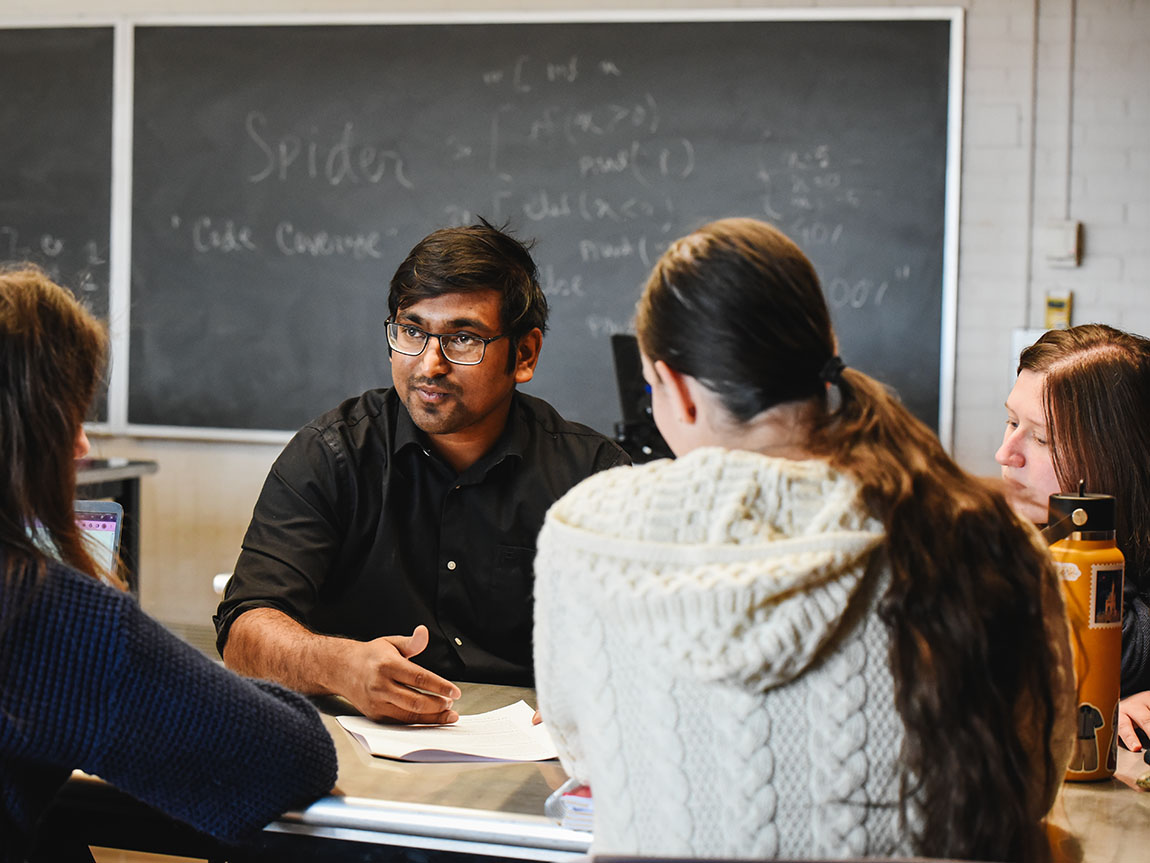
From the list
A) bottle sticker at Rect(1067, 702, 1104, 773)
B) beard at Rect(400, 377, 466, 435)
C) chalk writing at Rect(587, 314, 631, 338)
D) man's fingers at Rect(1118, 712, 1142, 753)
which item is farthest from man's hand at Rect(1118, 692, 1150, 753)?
chalk writing at Rect(587, 314, 631, 338)

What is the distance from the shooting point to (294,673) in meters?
1.48

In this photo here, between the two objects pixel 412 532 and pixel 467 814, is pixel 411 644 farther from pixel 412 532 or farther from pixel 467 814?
pixel 412 532

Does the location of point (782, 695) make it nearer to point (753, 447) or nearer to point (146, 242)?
point (753, 447)

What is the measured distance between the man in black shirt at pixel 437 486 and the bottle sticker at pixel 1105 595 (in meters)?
0.87

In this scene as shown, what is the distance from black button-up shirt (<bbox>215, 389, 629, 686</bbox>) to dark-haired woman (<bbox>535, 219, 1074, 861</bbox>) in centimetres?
86

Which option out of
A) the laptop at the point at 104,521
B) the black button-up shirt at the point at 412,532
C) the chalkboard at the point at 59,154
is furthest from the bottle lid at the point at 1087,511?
the chalkboard at the point at 59,154

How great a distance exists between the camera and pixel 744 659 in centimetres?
85

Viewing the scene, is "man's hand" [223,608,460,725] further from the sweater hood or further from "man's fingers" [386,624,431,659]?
the sweater hood

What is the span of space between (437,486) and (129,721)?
3.04 feet

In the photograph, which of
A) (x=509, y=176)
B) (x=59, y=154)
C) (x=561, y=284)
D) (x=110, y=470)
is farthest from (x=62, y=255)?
(x=561, y=284)

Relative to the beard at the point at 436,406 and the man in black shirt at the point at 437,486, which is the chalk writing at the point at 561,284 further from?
the beard at the point at 436,406

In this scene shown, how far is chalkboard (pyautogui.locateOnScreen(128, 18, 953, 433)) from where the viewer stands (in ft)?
11.5

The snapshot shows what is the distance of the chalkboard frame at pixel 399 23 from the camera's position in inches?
136

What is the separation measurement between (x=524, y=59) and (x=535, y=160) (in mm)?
326
